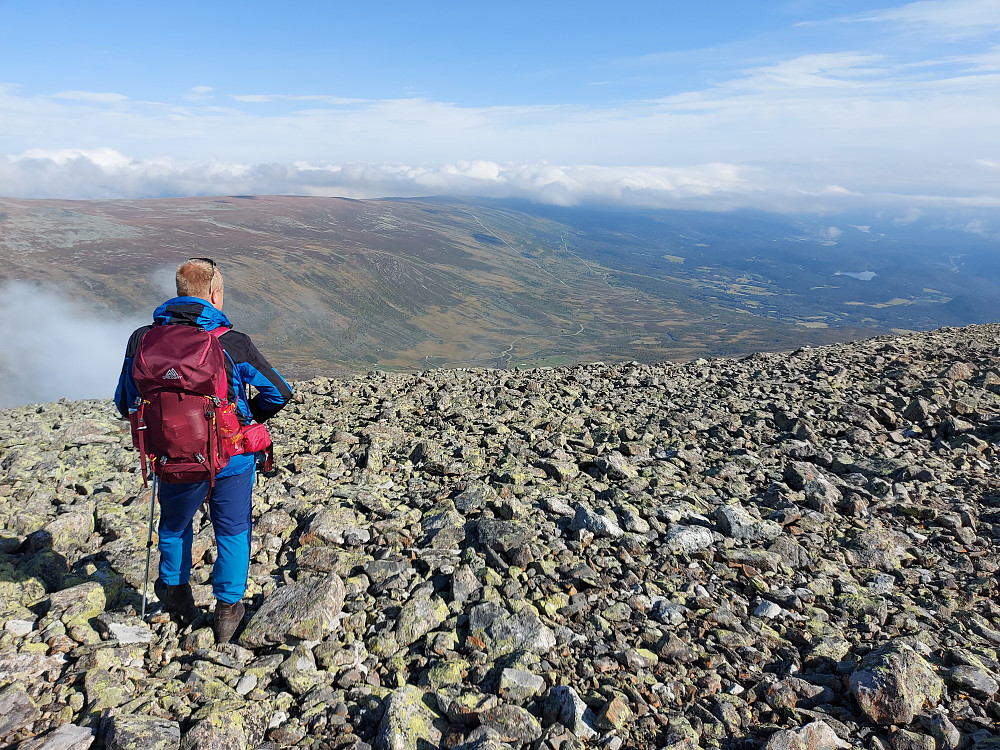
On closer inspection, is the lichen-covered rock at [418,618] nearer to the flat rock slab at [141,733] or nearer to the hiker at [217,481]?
the hiker at [217,481]

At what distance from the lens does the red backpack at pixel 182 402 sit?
4754 mm

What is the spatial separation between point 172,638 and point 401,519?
3103 millimetres

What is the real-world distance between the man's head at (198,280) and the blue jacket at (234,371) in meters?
0.12

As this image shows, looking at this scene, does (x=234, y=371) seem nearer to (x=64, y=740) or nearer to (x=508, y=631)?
(x=64, y=740)

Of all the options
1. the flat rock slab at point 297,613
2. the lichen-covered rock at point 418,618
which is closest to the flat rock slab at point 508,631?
the lichen-covered rock at point 418,618

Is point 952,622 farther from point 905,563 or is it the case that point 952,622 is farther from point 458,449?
point 458,449

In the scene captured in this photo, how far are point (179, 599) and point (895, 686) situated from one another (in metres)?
6.17

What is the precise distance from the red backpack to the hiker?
8cm

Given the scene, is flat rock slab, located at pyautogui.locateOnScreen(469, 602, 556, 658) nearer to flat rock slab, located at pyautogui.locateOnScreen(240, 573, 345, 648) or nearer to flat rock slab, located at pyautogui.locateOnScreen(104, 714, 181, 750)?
flat rock slab, located at pyautogui.locateOnScreen(240, 573, 345, 648)

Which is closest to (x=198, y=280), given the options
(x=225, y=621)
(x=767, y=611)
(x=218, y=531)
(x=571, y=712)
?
(x=218, y=531)

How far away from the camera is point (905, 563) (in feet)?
23.5

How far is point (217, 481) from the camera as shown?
534 centimetres

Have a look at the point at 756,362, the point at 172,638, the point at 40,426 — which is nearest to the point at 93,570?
the point at 172,638

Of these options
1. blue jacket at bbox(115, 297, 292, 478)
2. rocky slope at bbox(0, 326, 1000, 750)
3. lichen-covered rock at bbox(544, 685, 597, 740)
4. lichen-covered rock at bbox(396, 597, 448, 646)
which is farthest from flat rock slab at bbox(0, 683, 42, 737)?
lichen-covered rock at bbox(544, 685, 597, 740)
